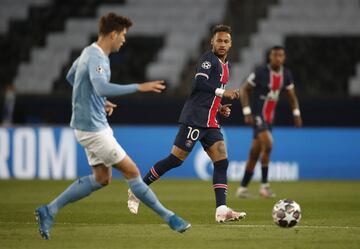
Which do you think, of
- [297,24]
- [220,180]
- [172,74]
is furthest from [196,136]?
[297,24]

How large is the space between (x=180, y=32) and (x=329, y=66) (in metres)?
4.74

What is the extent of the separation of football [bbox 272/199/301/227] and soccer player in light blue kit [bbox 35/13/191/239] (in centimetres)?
145

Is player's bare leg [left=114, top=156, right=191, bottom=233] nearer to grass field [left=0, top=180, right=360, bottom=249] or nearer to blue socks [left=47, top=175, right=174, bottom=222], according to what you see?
blue socks [left=47, top=175, right=174, bottom=222]

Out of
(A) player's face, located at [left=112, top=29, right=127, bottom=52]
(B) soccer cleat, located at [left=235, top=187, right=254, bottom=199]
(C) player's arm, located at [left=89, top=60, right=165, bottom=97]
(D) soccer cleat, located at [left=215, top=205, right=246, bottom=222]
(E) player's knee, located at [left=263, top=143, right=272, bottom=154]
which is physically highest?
(A) player's face, located at [left=112, top=29, right=127, bottom=52]

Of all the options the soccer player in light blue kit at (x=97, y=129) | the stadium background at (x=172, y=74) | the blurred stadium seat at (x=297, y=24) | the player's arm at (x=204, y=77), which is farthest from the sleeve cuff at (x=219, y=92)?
the blurred stadium seat at (x=297, y=24)

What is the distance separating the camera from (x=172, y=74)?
25.0 m

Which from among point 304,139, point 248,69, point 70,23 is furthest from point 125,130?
point 70,23

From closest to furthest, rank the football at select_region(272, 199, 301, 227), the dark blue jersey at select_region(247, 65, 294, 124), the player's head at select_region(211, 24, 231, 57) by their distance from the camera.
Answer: the football at select_region(272, 199, 301, 227) → the player's head at select_region(211, 24, 231, 57) → the dark blue jersey at select_region(247, 65, 294, 124)

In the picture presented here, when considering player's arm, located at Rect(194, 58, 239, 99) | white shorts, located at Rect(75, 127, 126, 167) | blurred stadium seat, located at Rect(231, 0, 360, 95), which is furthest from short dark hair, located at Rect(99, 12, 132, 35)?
blurred stadium seat, located at Rect(231, 0, 360, 95)

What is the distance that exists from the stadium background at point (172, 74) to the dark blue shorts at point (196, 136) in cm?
915

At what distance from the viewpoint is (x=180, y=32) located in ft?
86.5

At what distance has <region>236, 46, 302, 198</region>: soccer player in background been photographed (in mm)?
14617

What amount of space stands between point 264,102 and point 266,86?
0.90 feet

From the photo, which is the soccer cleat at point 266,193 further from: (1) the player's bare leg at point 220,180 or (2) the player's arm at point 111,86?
(2) the player's arm at point 111,86
